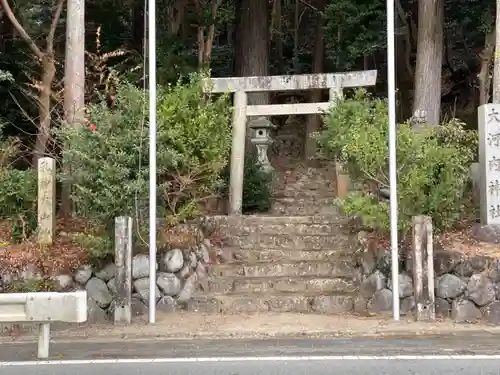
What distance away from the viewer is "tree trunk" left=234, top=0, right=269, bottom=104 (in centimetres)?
1816

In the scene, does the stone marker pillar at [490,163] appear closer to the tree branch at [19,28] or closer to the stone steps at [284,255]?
the stone steps at [284,255]

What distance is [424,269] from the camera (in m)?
8.53

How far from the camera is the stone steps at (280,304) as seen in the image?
9125 millimetres

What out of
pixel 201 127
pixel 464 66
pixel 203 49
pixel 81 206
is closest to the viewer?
pixel 81 206

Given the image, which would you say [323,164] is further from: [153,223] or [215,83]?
[153,223]

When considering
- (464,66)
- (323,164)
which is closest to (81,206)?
(323,164)

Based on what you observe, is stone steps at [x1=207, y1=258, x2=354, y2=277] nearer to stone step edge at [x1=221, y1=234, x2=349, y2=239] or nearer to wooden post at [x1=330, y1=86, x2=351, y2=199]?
stone step edge at [x1=221, y1=234, x2=349, y2=239]

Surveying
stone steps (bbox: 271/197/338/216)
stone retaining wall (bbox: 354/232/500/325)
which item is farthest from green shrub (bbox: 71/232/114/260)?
stone steps (bbox: 271/197/338/216)

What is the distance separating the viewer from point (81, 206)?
31.5ft

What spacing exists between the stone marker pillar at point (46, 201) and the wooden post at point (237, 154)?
3964 mm

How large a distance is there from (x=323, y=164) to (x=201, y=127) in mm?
9346

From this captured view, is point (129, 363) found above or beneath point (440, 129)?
beneath

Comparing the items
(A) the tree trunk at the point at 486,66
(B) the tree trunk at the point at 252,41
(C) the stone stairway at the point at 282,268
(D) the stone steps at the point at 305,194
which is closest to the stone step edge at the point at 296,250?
(C) the stone stairway at the point at 282,268

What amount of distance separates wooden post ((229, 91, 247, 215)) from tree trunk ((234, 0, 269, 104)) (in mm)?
5312
